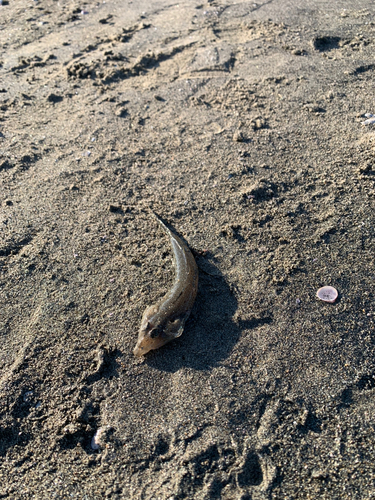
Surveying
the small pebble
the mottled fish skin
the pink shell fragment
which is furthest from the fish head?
the small pebble

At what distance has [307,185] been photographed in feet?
12.6

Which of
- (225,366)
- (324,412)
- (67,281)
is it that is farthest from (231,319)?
(67,281)

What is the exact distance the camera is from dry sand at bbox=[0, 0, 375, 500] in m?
2.54

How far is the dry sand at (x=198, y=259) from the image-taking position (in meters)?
2.54

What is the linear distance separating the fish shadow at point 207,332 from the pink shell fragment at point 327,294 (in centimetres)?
50

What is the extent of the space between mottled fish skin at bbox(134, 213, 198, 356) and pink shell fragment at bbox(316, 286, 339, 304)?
100cm

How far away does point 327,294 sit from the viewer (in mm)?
3193

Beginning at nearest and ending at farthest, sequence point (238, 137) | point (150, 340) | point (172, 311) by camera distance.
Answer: point (150, 340)
point (172, 311)
point (238, 137)

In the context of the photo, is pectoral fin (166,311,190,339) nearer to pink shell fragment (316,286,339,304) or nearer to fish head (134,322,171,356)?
fish head (134,322,171,356)

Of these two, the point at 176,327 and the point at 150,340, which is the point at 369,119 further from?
the point at 150,340

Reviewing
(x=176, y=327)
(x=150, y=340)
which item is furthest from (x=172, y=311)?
(x=150, y=340)

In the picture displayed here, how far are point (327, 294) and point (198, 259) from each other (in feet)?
3.62

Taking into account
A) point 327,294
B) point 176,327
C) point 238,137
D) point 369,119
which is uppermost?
point 238,137

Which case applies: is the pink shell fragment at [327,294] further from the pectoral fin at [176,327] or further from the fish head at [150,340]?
the fish head at [150,340]
